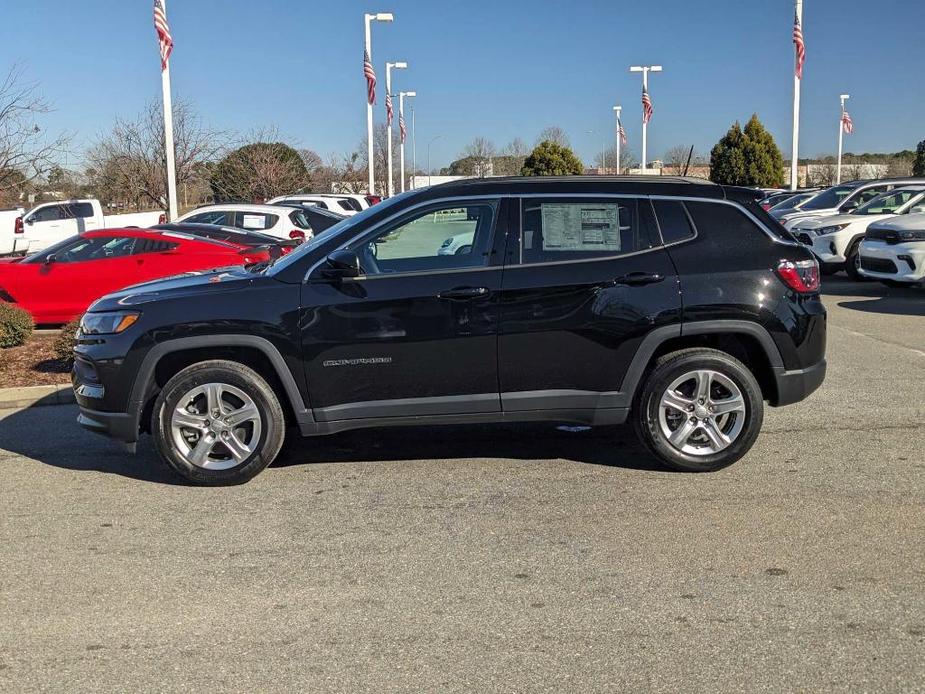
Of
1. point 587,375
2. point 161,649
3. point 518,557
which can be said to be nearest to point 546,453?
point 587,375

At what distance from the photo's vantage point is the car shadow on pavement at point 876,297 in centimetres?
1333

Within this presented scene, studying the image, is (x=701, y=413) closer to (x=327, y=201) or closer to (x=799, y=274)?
(x=799, y=274)

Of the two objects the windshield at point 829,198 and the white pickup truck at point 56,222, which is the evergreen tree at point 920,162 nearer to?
the windshield at point 829,198

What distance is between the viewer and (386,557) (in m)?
4.66

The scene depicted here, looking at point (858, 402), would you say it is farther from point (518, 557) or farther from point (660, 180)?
point (518, 557)

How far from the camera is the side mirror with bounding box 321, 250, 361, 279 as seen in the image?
5.63m

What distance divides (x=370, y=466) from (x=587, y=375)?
5.07 ft

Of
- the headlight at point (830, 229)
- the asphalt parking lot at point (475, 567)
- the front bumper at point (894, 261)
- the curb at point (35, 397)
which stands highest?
the headlight at point (830, 229)

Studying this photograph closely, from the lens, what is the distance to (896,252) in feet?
46.4

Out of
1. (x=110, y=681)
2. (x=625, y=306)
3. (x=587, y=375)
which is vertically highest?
(x=625, y=306)

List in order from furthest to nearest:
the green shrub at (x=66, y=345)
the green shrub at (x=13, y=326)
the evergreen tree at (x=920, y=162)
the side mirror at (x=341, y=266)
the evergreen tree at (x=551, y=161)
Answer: the evergreen tree at (x=920, y=162)
the evergreen tree at (x=551, y=161)
the green shrub at (x=13, y=326)
the green shrub at (x=66, y=345)
the side mirror at (x=341, y=266)

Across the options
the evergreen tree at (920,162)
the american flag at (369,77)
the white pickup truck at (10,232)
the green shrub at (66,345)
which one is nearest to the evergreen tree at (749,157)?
the evergreen tree at (920,162)

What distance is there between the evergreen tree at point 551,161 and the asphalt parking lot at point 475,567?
43.4 meters

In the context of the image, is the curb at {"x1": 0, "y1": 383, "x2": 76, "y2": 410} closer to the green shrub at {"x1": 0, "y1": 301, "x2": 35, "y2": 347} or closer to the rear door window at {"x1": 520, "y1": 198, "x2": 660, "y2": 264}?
the green shrub at {"x1": 0, "y1": 301, "x2": 35, "y2": 347}
